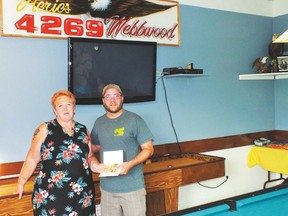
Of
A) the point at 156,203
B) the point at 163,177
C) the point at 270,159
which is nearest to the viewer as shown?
the point at 163,177

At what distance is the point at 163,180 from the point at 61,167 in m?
1.16

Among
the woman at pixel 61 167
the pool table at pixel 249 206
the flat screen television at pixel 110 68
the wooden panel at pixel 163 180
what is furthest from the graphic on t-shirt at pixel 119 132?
the pool table at pixel 249 206

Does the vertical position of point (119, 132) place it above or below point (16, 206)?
above

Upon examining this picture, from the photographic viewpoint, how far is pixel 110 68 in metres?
3.34

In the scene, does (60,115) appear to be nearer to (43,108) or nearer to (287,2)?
(43,108)

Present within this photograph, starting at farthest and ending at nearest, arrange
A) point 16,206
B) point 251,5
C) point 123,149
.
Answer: point 251,5, point 123,149, point 16,206

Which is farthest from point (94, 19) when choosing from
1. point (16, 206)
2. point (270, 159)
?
point (270, 159)

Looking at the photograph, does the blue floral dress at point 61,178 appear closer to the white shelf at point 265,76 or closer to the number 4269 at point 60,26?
the number 4269 at point 60,26

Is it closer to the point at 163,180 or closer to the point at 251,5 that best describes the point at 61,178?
the point at 163,180

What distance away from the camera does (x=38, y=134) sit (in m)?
2.33

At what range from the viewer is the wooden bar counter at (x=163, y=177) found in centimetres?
266

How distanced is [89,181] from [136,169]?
1.35 feet

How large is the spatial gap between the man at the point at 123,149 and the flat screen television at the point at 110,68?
61 cm

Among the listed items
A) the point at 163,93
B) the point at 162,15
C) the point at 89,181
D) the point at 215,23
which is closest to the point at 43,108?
the point at 89,181
